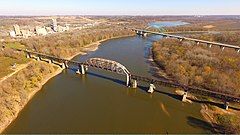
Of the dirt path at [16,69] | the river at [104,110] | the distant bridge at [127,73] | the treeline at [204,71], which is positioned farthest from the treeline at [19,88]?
the treeline at [204,71]

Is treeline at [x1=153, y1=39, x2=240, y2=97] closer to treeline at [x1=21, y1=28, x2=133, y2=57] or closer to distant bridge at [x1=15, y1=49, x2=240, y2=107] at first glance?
distant bridge at [x1=15, y1=49, x2=240, y2=107]

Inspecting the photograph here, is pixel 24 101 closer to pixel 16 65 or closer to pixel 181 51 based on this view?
pixel 16 65

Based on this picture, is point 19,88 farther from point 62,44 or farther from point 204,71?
point 62,44

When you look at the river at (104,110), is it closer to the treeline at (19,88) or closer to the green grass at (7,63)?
the treeline at (19,88)

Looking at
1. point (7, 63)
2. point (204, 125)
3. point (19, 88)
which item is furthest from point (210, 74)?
point (7, 63)

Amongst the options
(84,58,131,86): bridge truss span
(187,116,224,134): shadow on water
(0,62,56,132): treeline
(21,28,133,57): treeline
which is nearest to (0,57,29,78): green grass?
(0,62,56,132): treeline
